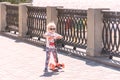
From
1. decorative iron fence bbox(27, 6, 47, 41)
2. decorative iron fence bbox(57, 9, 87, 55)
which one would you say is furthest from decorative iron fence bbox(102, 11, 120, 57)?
decorative iron fence bbox(27, 6, 47, 41)

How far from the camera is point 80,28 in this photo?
12.1m

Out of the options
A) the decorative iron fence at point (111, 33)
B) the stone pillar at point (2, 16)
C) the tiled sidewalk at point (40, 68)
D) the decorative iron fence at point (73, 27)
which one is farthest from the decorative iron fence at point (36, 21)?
the decorative iron fence at point (111, 33)

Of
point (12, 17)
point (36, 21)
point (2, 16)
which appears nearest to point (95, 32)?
point (36, 21)

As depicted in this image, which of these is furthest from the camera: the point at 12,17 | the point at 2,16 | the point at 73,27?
the point at 2,16

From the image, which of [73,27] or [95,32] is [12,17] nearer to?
[73,27]

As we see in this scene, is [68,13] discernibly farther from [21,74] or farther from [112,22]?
[21,74]

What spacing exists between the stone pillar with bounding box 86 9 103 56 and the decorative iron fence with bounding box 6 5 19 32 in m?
6.32

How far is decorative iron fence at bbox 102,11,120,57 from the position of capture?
10.6 metres

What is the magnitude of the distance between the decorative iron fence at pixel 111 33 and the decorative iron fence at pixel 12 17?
21.9 feet

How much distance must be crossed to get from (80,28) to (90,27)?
71 cm

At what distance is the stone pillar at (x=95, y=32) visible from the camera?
36.7 ft

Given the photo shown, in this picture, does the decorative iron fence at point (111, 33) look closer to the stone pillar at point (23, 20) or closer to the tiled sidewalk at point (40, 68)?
the tiled sidewalk at point (40, 68)

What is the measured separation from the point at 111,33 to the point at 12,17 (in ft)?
24.9

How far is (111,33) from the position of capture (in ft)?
35.8
